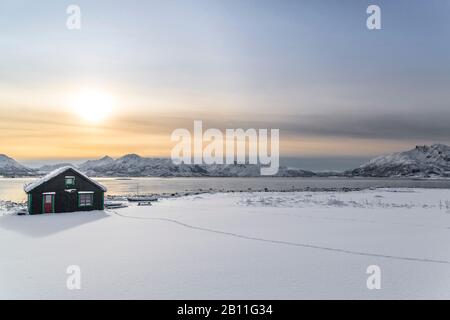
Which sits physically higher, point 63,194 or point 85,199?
point 63,194

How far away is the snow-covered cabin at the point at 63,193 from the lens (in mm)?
32750

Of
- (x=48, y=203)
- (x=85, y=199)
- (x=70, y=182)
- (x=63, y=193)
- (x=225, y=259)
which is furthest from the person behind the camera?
(x=85, y=199)

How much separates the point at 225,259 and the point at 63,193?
2520 cm

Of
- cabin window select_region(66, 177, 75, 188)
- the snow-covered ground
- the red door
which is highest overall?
cabin window select_region(66, 177, 75, 188)

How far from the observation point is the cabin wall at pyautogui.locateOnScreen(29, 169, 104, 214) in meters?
32.8

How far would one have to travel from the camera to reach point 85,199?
115 feet

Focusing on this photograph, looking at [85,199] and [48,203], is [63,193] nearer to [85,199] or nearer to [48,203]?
[48,203]

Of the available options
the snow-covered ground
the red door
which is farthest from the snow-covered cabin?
the snow-covered ground

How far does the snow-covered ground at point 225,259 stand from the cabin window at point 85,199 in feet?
29.7

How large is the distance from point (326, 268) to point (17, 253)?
14253 mm

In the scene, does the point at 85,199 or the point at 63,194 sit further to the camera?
the point at 85,199

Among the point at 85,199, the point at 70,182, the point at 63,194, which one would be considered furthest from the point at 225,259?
the point at 70,182

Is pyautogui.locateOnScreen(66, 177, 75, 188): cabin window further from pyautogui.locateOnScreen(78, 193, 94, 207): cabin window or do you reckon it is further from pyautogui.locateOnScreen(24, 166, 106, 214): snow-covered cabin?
pyautogui.locateOnScreen(78, 193, 94, 207): cabin window
